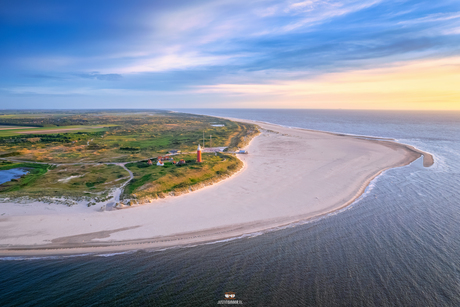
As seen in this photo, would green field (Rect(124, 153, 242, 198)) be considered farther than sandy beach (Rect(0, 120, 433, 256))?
Yes

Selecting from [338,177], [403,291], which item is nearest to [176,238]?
[403,291]

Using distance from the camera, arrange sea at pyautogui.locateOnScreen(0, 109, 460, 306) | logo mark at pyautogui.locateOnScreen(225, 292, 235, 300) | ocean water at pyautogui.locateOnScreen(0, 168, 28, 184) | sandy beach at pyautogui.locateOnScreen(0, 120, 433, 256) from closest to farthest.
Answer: logo mark at pyautogui.locateOnScreen(225, 292, 235, 300), sea at pyautogui.locateOnScreen(0, 109, 460, 306), sandy beach at pyautogui.locateOnScreen(0, 120, 433, 256), ocean water at pyautogui.locateOnScreen(0, 168, 28, 184)

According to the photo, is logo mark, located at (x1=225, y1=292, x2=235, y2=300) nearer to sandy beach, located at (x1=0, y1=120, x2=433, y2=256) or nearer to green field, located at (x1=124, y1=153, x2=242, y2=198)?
sandy beach, located at (x1=0, y1=120, x2=433, y2=256)

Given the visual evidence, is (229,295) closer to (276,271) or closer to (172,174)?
(276,271)

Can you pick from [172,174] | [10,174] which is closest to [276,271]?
[172,174]

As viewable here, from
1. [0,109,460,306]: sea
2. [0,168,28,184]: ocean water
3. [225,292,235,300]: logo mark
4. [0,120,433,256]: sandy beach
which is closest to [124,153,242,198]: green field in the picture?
[0,120,433,256]: sandy beach

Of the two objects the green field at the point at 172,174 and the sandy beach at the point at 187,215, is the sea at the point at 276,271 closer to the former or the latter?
the sandy beach at the point at 187,215
